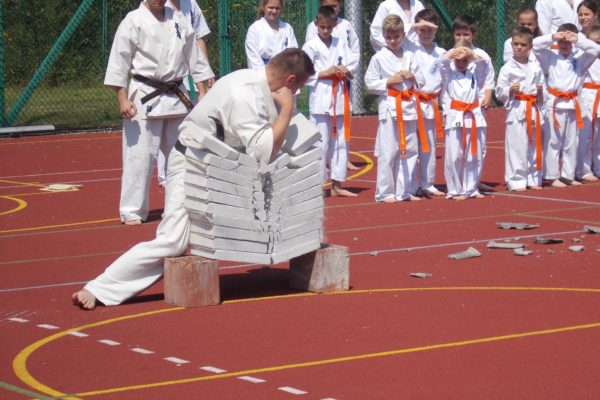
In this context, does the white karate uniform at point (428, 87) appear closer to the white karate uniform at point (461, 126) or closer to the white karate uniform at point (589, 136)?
the white karate uniform at point (461, 126)

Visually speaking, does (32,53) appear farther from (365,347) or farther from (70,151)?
(365,347)

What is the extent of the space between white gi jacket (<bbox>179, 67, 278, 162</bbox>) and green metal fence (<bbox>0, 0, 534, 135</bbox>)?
1445 centimetres

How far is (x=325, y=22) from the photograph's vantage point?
15.1 m

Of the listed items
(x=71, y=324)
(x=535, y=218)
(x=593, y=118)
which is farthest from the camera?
(x=593, y=118)

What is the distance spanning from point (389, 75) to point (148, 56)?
295 cm

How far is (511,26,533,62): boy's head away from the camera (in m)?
15.2

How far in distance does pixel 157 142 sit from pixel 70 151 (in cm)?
765

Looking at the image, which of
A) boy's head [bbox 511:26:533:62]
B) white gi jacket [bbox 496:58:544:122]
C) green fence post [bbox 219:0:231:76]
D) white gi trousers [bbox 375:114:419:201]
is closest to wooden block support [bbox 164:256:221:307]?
white gi trousers [bbox 375:114:419:201]

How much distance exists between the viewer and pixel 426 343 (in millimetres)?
7914

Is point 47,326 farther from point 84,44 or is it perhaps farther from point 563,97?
point 84,44

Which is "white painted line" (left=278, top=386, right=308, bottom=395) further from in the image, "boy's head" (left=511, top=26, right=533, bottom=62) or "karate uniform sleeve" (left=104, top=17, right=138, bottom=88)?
"boy's head" (left=511, top=26, right=533, bottom=62)

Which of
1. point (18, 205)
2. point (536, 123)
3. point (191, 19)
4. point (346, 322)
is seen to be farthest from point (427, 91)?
point (346, 322)

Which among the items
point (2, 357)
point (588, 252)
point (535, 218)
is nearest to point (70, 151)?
point (535, 218)

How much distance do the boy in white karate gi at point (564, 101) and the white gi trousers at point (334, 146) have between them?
8.18ft
